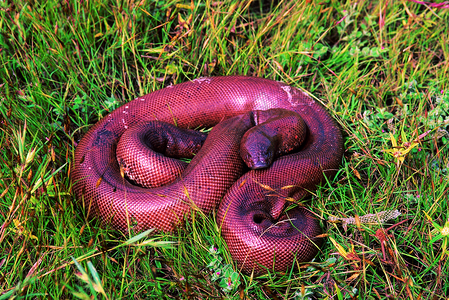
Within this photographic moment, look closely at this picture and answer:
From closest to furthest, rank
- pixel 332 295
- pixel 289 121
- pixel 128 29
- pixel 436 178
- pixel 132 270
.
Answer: pixel 332 295, pixel 132 270, pixel 436 178, pixel 289 121, pixel 128 29

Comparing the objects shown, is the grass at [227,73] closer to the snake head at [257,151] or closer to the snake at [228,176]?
the snake at [228,176]

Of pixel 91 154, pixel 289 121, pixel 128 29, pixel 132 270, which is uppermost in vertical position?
pixel 128 29

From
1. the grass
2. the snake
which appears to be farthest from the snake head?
the grass

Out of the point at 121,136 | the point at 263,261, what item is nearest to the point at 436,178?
the point at 263,261

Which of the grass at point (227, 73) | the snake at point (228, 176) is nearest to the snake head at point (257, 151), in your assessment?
the snake at point (228, 176)

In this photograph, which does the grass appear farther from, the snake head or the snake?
the snake head

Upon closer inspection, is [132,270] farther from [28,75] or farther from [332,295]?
[28,75]

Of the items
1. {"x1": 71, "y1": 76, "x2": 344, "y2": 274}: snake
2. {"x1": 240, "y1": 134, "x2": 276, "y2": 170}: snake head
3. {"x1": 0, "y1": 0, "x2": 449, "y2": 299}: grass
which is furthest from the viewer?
{"x1": 240, "y1": 134, "x2": 276, "y2": 170}: snake head
